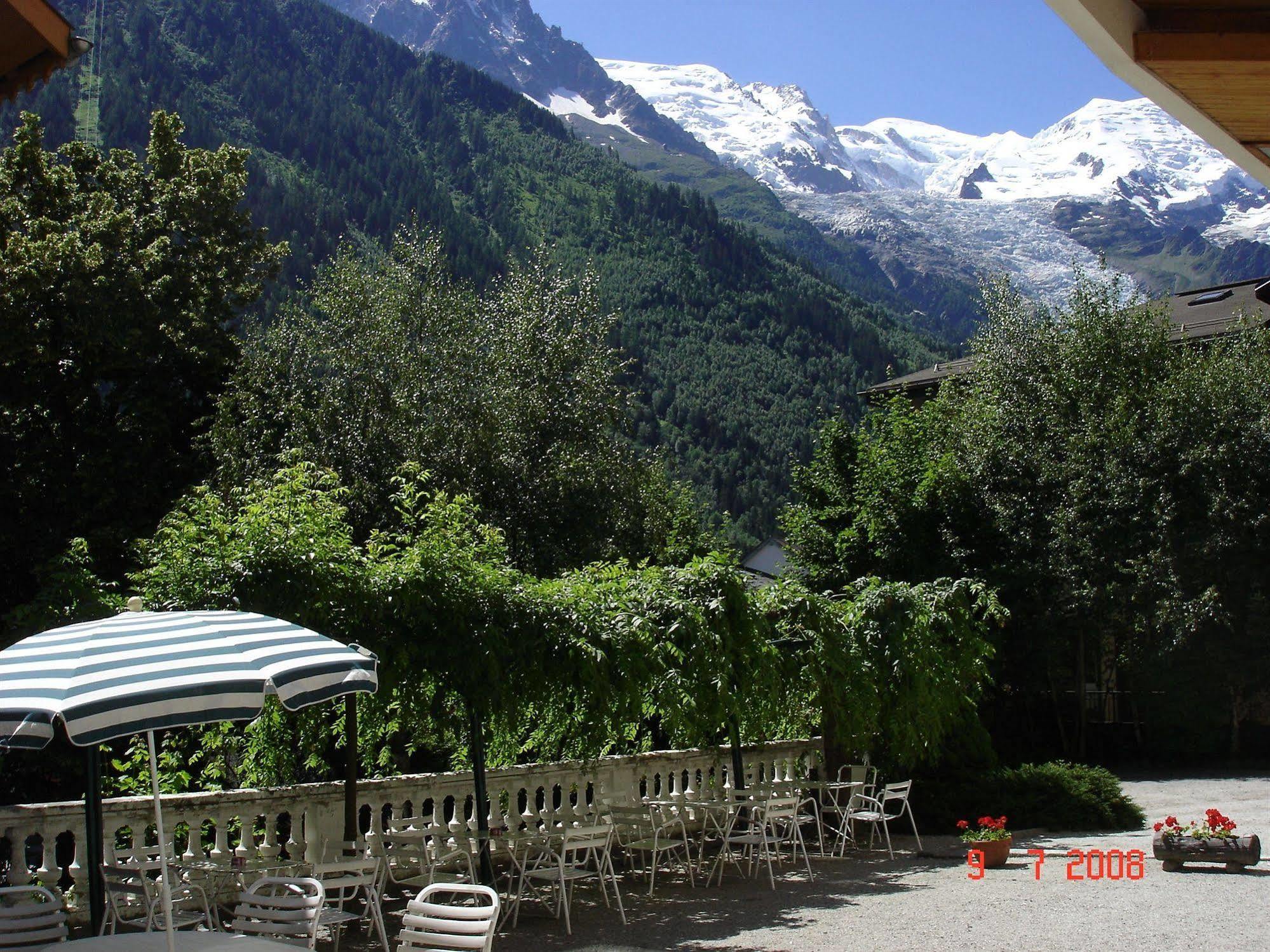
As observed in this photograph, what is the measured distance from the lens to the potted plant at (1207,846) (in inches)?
442

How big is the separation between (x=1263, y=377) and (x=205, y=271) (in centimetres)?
2017

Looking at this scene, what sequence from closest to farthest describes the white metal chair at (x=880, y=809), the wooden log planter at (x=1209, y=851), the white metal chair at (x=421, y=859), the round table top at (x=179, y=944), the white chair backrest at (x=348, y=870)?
the round table top at (x=179, y=944) → the white chair backrest at (x=348, y=870) → the white metal chair at (x=421, y=859) → the wooden log planter at (x=1209, y=851) → the white metal chair at (x=880, y=809)

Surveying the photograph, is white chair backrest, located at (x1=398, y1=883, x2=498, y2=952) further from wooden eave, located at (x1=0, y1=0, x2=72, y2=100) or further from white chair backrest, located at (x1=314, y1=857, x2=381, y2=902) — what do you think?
wooden eave, located at (x1=0, y1=0, x2=72, y2=100)

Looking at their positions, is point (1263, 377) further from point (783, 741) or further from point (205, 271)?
point (205, 271)

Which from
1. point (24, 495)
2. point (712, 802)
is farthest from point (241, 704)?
point (24, 495)

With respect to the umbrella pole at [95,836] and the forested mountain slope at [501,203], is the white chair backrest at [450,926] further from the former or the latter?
the forested mountain slope at [501,203]

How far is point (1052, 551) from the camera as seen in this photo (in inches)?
938

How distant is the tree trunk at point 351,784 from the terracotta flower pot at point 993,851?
21.4ft

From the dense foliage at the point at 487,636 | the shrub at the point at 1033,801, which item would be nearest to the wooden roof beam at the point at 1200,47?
the dense foliage at the point at 487,636

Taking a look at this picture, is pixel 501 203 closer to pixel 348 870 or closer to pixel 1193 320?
pixel 1193 320

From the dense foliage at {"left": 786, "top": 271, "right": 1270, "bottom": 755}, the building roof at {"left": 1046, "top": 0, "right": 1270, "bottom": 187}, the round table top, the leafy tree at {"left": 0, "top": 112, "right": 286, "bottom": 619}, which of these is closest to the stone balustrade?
the round table top

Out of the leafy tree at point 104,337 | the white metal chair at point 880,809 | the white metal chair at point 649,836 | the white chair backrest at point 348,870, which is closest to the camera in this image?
the white chair backrest at point 348,870

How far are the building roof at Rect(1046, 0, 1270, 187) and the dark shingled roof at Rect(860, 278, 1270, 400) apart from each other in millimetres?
25587

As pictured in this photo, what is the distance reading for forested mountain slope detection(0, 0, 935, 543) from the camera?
84312 millimetres
